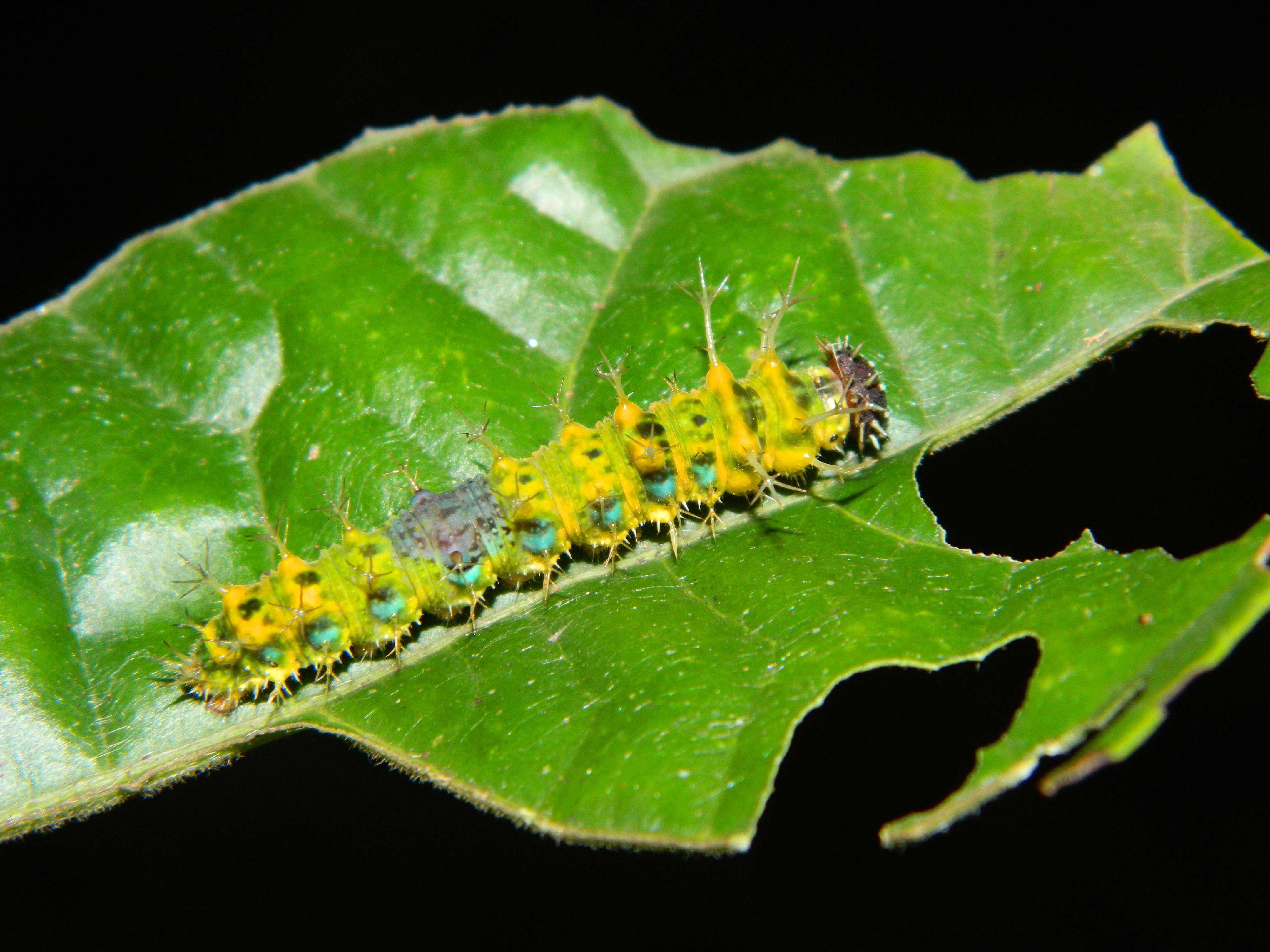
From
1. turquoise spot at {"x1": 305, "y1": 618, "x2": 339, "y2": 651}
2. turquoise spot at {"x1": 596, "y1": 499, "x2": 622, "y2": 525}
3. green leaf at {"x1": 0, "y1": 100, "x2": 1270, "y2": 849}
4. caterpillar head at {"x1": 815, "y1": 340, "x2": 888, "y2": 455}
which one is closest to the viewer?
green leaf at {"x1": 0, "y1": 100, "x2": 1270, "y2": 849}

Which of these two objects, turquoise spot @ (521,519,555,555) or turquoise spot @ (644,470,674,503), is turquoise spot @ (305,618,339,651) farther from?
turquoise spot @ (644,470,674,503)

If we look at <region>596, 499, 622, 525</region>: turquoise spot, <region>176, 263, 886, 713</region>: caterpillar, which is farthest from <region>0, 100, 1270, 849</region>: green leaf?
<region>596, 499, 622, 525</region>: turquoise spot

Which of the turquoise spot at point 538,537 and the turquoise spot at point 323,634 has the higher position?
the turquoise spot at point 538,537

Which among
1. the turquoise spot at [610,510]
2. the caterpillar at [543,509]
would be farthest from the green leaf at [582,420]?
the turquoise spot at [610,510]

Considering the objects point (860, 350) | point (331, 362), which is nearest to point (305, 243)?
point (331, 362)

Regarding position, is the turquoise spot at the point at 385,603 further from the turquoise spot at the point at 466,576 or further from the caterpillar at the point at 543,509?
the turquoise spot at the point at 466,576

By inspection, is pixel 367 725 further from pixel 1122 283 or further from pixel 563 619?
pixel 1122 283

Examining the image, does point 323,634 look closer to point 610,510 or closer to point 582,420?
point 610,510
